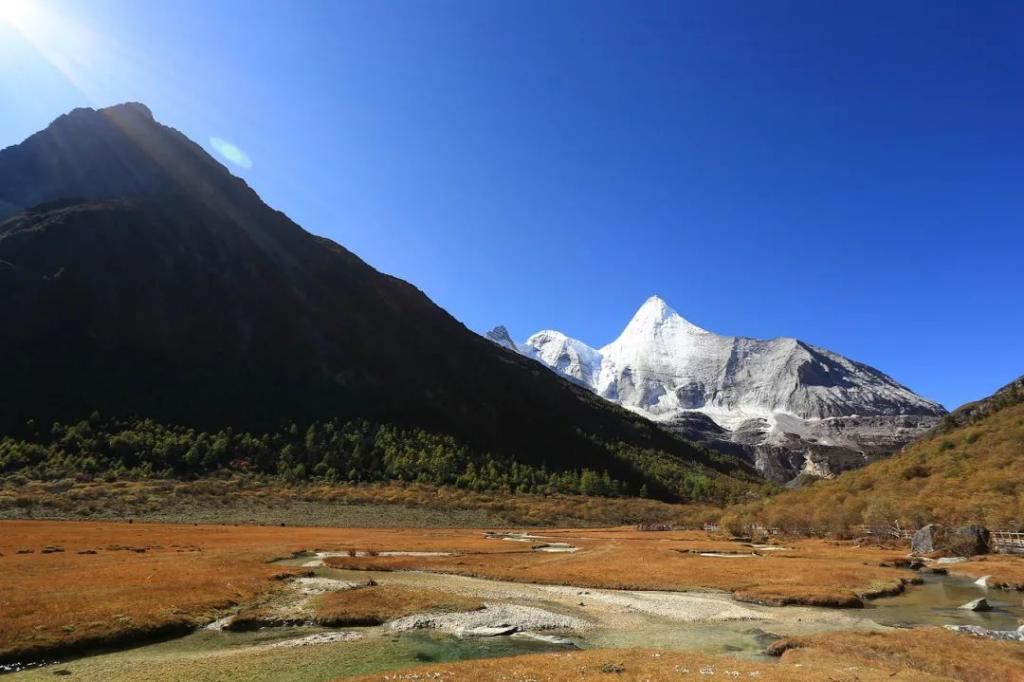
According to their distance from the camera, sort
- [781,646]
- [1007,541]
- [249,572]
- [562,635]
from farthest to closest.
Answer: [1007,541]
[249,572]
[562,635]
[781,646]

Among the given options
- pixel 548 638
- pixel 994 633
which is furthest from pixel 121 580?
pixel 994 633

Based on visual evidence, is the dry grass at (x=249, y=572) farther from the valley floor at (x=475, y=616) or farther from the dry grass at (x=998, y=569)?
the dry grass at (x=998, y=569)

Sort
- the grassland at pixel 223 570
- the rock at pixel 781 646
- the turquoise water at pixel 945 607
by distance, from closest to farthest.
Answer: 1. the rock at pixel 781 646
2. the grassland at pixel 223 570
3. the turquoise water at pixel 945 607

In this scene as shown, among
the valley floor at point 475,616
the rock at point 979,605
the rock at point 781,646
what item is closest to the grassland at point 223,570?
the valley floor at point 475,616

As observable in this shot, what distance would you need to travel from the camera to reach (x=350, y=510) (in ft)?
436

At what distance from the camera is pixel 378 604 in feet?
130

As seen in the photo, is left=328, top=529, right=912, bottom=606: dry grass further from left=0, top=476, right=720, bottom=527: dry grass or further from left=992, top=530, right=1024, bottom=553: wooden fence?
left=0, top=476, right=720, bottom=527: dry grass

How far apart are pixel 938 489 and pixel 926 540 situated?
19.4 metres

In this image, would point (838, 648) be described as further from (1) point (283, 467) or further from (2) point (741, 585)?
(1) point (283, 467)

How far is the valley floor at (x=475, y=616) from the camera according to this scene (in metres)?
25.7

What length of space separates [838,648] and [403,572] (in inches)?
1620

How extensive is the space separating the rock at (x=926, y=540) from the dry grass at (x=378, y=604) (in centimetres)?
6232

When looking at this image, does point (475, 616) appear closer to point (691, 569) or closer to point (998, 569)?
point (691, 569)

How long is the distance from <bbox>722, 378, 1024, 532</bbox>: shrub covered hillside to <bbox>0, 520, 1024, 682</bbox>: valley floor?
1761 centimetres
